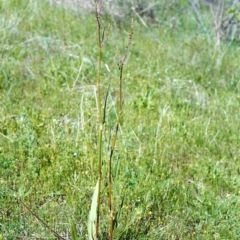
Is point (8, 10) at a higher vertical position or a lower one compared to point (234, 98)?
higher

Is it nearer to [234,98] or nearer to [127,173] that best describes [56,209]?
[127,173]

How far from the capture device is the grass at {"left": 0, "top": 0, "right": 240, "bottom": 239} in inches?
123

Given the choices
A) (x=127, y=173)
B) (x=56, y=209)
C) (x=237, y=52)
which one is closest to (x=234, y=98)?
(x=237, y=52)

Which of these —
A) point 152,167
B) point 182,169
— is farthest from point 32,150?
point 182,169

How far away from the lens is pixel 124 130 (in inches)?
158

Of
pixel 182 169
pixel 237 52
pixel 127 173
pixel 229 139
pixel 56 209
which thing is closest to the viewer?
pixel 56 209

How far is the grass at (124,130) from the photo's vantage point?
3.12 meters

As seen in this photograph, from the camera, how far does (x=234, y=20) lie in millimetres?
6637

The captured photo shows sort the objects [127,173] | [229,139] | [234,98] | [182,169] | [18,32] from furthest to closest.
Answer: [18,32]
[234,98]
[229,139]
[182,169]
[127,173]

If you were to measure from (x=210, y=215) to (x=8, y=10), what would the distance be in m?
3.47

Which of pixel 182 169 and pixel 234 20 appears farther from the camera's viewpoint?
pixel 234 20

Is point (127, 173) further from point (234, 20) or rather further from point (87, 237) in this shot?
point (234, 20)

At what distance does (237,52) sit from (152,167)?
310 centimetres

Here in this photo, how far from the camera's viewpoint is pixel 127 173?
11.2ft
